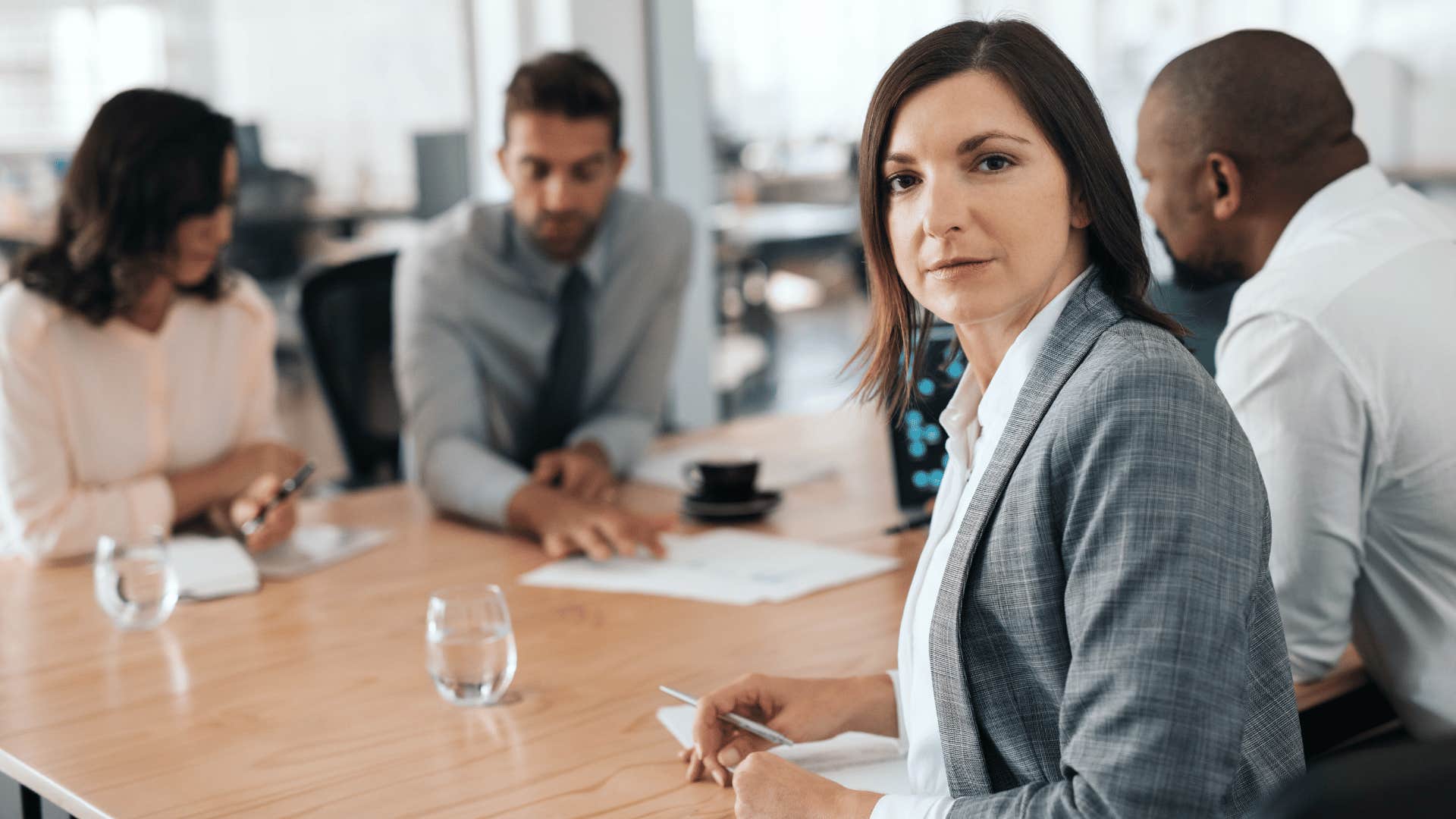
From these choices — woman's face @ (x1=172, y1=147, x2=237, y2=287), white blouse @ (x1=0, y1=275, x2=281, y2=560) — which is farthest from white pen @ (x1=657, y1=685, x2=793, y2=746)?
woman's face @ (x1=172, y1=147, x2=237, y2=287)

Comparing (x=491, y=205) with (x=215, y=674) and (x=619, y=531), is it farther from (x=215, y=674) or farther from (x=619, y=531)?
(x=215, y=674)

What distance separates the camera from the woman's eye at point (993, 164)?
1.12 m

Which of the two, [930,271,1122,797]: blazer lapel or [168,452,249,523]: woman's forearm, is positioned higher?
[930,271,1122,797]: blazer lapel

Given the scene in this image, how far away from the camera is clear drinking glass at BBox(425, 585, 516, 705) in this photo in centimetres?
149

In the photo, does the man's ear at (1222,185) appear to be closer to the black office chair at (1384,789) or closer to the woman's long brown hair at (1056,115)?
the woman's long brown hair at (1056,115)

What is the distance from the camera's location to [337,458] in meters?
5.23

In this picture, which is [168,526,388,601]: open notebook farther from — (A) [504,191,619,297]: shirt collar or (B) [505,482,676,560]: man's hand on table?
(A) [504,191,619,297]: shirt collar

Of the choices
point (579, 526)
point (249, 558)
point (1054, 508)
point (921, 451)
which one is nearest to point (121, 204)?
point (249, 558)

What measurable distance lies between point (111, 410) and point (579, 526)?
786 mm

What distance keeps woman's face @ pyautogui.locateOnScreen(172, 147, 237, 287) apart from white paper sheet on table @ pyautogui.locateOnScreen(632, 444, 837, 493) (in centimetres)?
83

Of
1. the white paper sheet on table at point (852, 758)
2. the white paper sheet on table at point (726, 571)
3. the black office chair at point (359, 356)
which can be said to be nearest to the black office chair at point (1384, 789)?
the white paper sheet on table at point (852, 758)

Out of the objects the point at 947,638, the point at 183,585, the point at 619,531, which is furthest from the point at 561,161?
the point at 947,638

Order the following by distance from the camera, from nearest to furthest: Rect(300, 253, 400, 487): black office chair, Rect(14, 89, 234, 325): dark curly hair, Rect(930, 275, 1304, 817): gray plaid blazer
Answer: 1. Rect(930, 275, 1304, 817): gray plaid blazer
2. Rect(14, 89, 234, 325): dark curly hair
3. Rect(300, 253, 400, 487): black office chair

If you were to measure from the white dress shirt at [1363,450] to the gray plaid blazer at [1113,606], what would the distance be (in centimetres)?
44
